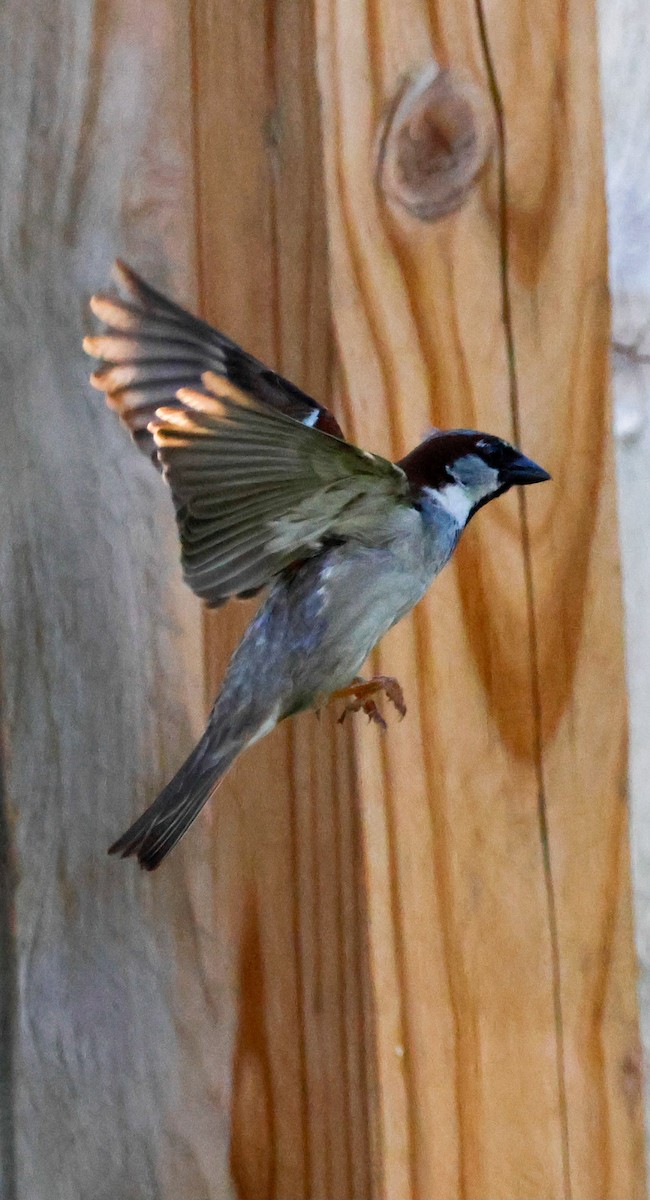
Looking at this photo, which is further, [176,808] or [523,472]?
[523,472]

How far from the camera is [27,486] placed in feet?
5.08

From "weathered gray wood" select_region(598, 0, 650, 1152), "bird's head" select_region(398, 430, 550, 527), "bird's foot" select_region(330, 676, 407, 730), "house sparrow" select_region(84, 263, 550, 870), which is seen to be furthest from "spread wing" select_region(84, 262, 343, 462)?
"weathered gray wood" select_region(598, 0, 650, 1152)

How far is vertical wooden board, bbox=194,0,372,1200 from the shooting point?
4.43 feet

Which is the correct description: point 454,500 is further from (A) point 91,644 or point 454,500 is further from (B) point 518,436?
(A) point 91,644

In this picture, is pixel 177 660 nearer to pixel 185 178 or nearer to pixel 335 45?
pixel 185 178

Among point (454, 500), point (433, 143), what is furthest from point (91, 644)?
point (433, 143)

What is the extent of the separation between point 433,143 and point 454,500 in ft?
1.12

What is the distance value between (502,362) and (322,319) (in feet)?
0.73

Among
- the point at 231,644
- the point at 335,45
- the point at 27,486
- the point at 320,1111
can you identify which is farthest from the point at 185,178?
the point at 320,1111

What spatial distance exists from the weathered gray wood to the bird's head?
14cm

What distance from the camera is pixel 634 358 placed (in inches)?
61.2

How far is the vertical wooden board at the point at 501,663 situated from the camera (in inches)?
54.9

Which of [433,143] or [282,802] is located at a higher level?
[433,143]

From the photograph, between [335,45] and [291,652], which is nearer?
[335,45]
